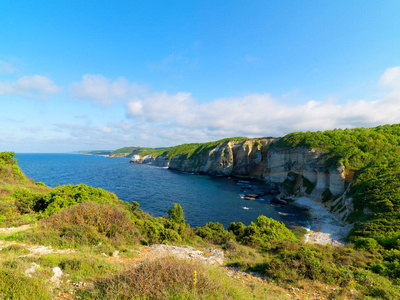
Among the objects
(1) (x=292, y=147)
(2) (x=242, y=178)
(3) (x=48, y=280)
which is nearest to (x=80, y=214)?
(3) (x=48, y=280)

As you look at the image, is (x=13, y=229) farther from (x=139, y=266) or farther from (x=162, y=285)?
(x=162, y=285)

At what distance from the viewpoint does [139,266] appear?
5648 mm

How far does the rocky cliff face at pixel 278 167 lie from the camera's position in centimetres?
3878

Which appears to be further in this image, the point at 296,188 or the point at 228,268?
the point at 296,188

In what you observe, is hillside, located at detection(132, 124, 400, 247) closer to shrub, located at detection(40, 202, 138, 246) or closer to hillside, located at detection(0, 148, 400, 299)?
hillside, located at detection(0, 148, 400, 299)

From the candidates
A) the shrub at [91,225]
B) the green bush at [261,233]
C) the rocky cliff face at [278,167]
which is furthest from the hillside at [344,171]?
the shrub at [91,225]

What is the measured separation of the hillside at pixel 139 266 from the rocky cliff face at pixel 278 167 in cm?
2582

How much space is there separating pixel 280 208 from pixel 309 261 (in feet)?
118

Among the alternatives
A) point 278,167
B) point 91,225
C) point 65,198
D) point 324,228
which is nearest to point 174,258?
point 91,225

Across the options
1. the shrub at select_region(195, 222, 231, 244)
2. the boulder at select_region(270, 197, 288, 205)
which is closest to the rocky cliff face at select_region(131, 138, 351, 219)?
the boulder at select_region(270, 197, 288, 205)

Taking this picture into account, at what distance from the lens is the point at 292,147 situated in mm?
56906

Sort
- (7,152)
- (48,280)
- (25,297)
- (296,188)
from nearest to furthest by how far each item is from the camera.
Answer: (25,297) → (48,280) → (7,152) → (296,188)

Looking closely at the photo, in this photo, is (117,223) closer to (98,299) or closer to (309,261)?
(98,299)

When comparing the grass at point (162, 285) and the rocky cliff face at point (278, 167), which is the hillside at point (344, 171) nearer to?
the rocky cliff face at point (278, 167)
